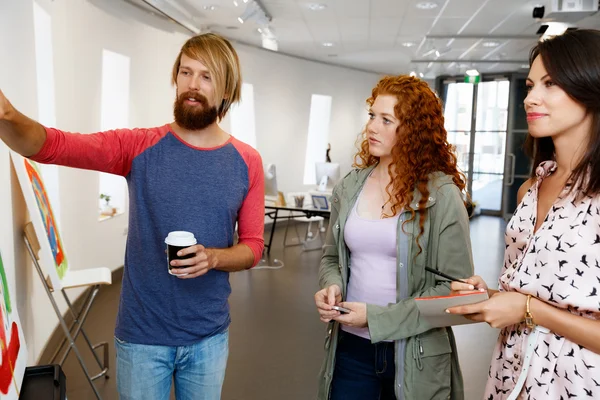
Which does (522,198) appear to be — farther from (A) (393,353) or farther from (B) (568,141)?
(A) (393,353)

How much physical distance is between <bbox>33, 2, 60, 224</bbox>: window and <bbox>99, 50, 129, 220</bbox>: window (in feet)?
6.66

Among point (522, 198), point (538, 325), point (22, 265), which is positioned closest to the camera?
point (538, 325)

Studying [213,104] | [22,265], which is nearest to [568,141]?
[213,104]

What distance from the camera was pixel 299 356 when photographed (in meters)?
4.45

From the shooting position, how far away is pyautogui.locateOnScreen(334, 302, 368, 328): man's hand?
5.89ft

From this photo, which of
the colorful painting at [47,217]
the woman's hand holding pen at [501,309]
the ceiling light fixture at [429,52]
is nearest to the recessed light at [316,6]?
the ceiling light fixture at [429,52]

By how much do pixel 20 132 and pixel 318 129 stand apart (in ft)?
42.9

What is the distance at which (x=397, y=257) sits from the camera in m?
1.87

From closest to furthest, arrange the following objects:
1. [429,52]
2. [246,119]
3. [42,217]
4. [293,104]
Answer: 1. [42,217]
2. [429,52]
3. [246,119]
4. [293,104]

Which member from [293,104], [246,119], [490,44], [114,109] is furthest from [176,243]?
[293,104]

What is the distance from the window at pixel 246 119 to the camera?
36.6ft

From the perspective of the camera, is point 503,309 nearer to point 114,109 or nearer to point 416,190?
point 416,190

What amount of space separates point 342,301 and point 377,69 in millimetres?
13808

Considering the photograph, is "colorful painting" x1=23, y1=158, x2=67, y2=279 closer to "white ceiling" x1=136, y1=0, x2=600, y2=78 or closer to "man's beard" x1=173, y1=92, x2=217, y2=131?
"man's beard" x1=173, y1=92, x2=217, y2=131
